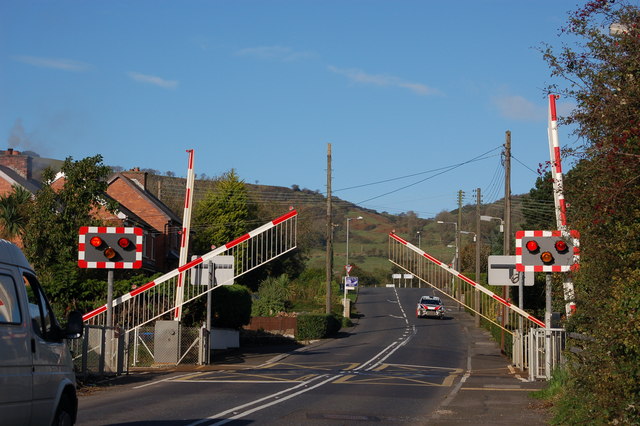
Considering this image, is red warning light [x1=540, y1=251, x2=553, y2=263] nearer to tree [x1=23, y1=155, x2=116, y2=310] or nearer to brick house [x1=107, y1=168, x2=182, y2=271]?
tree [x1=23, y1=155, x2=116, y2=310]

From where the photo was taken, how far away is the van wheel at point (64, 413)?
8492 millimetres

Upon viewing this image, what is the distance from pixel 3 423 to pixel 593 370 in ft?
21.3

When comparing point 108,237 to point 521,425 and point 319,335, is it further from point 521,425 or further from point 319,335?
point 319,335

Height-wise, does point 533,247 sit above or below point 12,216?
below

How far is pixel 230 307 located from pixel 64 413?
28.7 meters

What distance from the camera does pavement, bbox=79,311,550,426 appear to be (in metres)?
13.2

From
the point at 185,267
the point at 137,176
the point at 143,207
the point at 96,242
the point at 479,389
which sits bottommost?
the point at 479,389


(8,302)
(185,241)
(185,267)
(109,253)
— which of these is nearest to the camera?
(8,302)

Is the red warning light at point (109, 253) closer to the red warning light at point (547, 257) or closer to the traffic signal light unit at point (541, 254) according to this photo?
the traffic signal light unit at point (541, 254)

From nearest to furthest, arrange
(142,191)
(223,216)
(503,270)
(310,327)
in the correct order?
(503,270), (310,327), (142,191), (223,216)

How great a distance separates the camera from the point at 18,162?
48.7 meters

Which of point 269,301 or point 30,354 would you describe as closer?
point 30,354

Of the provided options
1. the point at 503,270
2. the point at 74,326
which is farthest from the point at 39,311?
the point at 503,270

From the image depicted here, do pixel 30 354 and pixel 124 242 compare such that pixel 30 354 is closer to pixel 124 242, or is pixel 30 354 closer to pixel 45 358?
pixel 45 358
